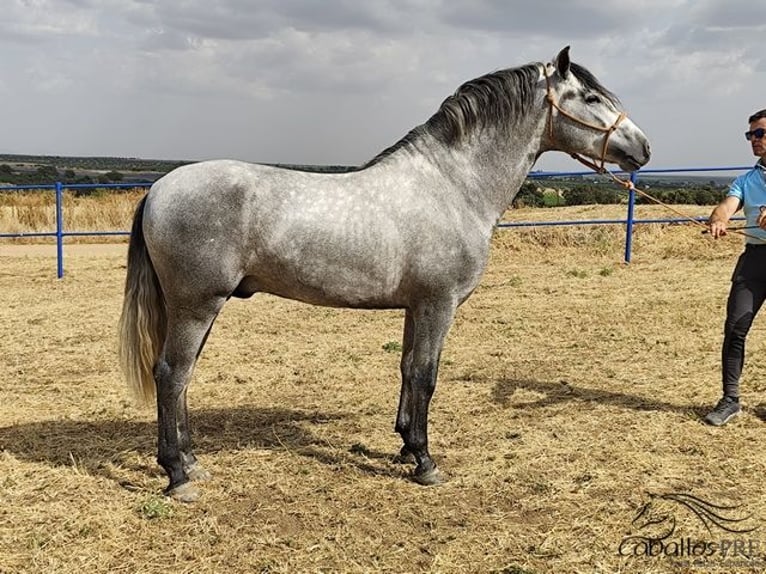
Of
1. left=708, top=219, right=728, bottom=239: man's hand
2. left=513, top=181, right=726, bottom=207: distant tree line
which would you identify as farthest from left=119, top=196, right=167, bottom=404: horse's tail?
left=513, top=181, right=726, bottom=207: distant tree line

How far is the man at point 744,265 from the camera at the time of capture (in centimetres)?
409

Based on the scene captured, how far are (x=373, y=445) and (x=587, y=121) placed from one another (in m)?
2.35

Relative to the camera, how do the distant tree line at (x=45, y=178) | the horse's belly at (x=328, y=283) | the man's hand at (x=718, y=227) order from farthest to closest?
the distant tree line at (x=45, y=178) → the man's hand at (x=718, y=227) → the horse's belly at (x=328, y=283)

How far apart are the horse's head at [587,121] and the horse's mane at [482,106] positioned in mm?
127

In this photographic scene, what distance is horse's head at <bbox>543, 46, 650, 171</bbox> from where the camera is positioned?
3.68 meters

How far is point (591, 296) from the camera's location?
8820mm

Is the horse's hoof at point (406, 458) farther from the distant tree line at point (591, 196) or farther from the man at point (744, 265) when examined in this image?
the distant tree line at point (591, 196)

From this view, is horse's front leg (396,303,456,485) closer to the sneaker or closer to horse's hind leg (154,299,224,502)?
horse's hind leg (154,299,224,502)

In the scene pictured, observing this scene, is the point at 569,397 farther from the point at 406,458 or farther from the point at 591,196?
the point at 591,196

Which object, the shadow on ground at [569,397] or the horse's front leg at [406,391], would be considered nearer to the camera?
the horse's front leg at [406,391]

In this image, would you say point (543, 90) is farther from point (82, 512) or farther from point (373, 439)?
point (82, 512)

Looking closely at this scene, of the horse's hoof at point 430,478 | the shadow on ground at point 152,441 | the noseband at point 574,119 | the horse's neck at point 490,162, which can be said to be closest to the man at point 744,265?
the noseband at point 574,119

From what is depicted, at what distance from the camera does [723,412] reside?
14.7 ft

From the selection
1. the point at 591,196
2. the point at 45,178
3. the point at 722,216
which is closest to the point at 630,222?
the point at 591,196
